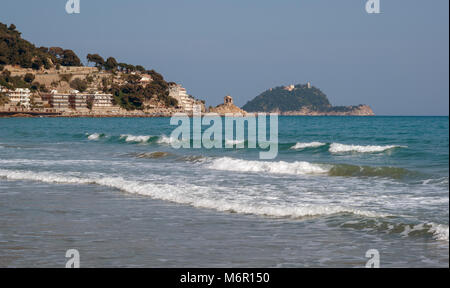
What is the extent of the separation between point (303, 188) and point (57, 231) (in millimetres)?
6385

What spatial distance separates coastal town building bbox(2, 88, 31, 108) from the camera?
160500 mm

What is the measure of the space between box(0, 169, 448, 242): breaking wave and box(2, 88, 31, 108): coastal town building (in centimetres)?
15585

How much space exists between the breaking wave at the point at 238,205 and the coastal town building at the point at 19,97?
511 ft

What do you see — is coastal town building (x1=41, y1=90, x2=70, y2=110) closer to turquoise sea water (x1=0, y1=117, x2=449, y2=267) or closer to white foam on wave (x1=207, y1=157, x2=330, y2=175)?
white foam on wave (x1=207, y1=157, x2=330, y2=175)

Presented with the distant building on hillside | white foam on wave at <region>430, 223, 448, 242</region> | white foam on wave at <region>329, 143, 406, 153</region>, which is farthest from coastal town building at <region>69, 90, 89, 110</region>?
white foam on wave at <region>430, 223, 448, 242</region>

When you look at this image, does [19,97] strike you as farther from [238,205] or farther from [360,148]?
[238,205]

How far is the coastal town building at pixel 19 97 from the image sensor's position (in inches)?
6319

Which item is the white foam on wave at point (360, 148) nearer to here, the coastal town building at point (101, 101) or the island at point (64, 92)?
the island at point (64, 92)

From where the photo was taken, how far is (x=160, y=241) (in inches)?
293

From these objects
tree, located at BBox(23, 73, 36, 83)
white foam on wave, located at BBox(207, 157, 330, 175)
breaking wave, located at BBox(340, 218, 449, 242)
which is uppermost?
tree, located at BBox(23, 73, 36, 83)

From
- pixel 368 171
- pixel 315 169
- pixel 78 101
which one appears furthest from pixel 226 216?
pixel 78 101

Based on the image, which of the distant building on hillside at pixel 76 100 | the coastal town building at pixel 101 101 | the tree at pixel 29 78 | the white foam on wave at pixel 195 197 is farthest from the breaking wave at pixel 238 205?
the tree at pixel 29 78

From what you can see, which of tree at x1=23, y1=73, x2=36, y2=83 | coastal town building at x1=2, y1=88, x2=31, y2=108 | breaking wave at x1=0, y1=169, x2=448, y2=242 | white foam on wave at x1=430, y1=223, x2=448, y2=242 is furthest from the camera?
tree at x1=23, y1=73, x2=36, y2=83

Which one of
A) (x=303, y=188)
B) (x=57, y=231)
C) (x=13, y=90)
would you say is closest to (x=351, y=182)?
(x=303, y=188)
